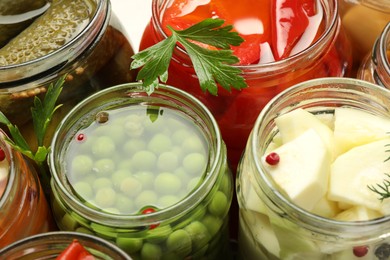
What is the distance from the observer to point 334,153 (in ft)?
2.47

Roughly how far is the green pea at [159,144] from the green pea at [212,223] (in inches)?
3.8

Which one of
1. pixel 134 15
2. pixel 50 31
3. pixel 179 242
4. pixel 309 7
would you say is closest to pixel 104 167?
pixel 179 242

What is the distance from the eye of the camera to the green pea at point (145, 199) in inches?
30.6

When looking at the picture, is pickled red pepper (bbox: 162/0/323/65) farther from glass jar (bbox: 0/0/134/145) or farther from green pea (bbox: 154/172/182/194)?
green pea (bbox: 154/172/182/194)

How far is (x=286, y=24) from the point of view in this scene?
2.99ft

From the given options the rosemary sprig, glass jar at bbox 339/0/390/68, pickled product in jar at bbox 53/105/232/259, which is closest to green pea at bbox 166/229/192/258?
pickled product in jar at bbox 53/105/232/259

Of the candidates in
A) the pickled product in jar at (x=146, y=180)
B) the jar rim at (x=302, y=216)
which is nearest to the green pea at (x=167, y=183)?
the pickled product in jar at (x=146, y=180)

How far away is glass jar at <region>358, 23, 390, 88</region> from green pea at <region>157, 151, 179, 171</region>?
287 mm

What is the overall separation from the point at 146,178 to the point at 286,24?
11.4 inches

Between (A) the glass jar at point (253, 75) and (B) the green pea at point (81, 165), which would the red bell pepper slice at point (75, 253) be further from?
(A) the glass jar at point (253, 75)

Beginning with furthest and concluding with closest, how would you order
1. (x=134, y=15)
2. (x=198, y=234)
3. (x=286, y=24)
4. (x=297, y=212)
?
(x=134, y=15) < (x=286, y=24) < (x=198, y=234) < (x=297, y=212)

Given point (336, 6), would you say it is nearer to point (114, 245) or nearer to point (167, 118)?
point (167, 118)

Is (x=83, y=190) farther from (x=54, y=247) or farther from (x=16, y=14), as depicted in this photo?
(x=16, y=14)

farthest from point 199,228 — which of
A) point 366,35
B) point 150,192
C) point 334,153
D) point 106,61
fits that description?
point 366,35
